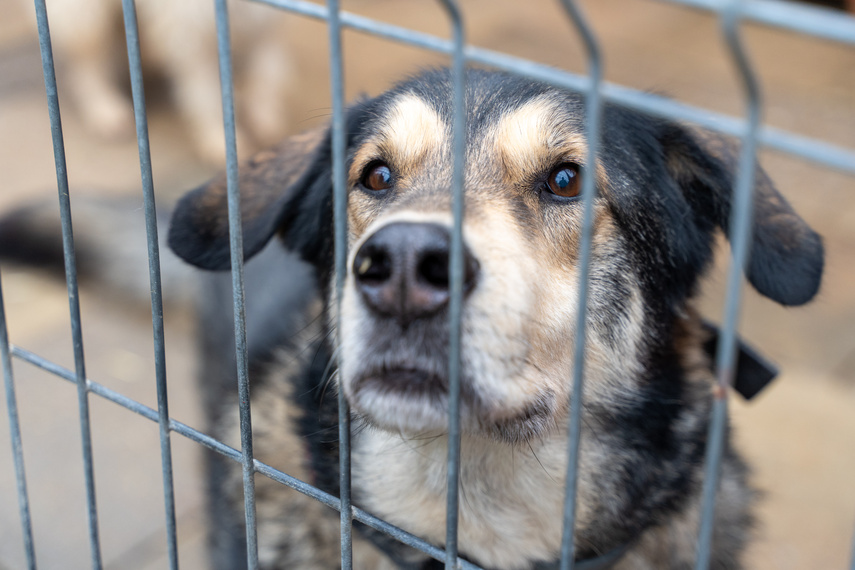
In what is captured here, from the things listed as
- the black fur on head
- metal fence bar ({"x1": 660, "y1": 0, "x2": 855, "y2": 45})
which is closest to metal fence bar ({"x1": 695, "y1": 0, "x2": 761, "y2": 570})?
metal fence bar ({"x1": 660, "y1": 0, "x2": 855, "y2": 45})

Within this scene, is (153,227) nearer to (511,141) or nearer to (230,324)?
(511,141)

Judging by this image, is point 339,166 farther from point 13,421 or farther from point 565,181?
point 13,421

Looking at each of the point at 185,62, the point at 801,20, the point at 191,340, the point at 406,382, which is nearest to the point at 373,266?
the point at 406,382

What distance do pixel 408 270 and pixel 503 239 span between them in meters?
0.30

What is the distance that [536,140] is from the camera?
1797 mm

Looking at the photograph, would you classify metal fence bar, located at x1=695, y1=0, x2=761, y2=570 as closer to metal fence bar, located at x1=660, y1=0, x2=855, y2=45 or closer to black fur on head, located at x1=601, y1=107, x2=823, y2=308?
metal fence bar, located at x1=660, y1=0, x2=855, y2=45

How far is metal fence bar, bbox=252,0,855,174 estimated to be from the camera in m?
0.77

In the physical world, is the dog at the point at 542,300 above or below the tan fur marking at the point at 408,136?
below

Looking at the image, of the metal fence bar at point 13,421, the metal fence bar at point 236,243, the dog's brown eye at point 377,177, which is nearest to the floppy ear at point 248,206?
the dog's brown eye at point 377,177

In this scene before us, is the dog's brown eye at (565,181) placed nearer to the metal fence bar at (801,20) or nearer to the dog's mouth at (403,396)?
the dog's mouth at (403,396)

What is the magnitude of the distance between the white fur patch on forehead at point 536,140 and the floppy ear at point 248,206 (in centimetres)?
53

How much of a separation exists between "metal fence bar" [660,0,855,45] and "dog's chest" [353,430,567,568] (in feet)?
4.07

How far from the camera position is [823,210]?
4316mm

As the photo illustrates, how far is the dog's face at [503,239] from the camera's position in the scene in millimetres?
1349
